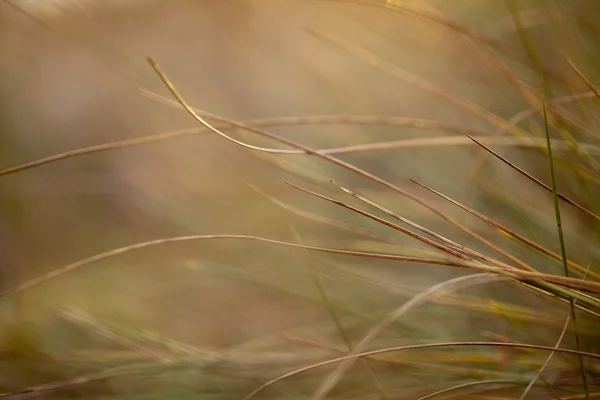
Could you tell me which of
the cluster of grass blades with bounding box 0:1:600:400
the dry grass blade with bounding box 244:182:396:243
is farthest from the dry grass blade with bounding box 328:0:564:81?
the dry grass blade with bounding box 244:182:396:243

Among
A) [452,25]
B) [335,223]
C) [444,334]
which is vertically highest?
[452,25]

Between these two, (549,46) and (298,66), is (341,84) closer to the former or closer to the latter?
(298,66)

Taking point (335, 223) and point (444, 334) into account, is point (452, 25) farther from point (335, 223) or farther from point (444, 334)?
point (444, 334)

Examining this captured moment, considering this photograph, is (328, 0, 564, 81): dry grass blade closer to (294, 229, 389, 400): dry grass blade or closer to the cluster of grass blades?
the cluster of grass blades

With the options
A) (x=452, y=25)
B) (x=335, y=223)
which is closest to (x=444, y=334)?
(x=335, y=223)

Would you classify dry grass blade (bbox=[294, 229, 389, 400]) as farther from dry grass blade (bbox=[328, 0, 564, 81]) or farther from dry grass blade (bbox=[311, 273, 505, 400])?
dry grass blade (bbox=[328, 0, 564, 81])

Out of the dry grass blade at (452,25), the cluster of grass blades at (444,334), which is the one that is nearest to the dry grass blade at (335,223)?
the cluster of grass blades at (444,334)

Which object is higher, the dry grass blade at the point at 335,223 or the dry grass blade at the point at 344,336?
the dry grass blade at the point at 335,223

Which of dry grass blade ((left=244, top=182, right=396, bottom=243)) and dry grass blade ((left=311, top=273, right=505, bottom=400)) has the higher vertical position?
dry grass blade ((left=244, top=182, right=396, bottom=243))

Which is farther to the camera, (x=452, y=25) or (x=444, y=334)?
(x=444, y=334)

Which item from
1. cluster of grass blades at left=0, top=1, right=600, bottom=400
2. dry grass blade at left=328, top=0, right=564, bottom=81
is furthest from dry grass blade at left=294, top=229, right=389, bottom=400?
dry grass blade at left=328, top=0, right=564, bottom=81

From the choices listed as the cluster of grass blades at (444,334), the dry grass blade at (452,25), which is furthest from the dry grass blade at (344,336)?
the dry grass blade at (452,25)

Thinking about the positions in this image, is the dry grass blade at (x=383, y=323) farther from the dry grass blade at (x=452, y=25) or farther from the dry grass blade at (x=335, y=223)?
the dry grass blade at (x=452, y=25)
